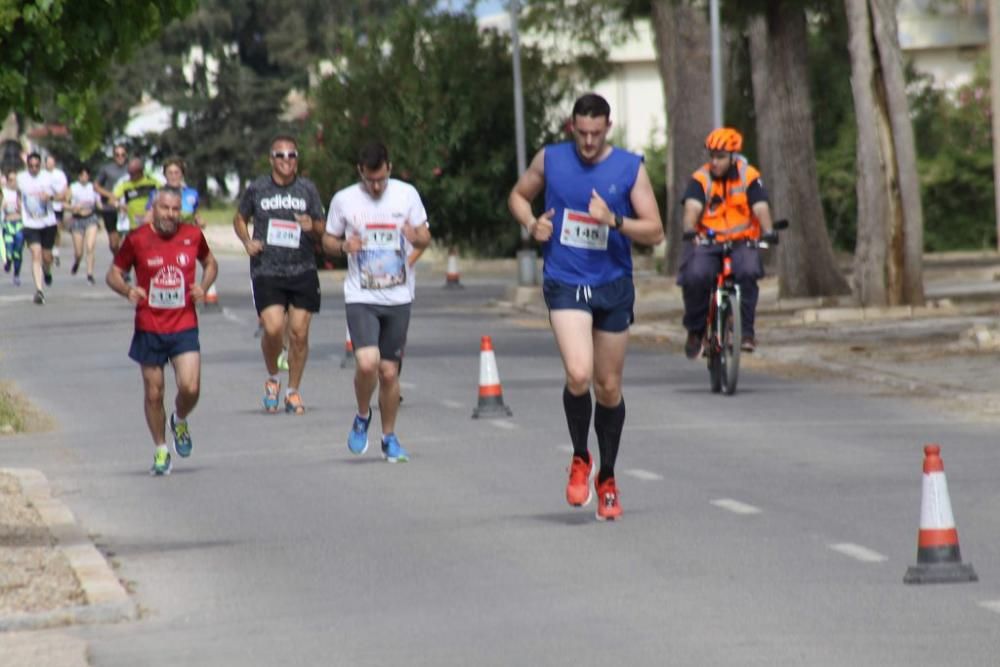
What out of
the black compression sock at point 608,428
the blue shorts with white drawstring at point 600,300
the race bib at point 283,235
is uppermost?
the race bib at point 283,235

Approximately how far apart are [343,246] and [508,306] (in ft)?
61.1

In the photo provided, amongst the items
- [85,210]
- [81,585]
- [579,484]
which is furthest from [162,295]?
[85,210]

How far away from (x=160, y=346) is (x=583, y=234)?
338 cm

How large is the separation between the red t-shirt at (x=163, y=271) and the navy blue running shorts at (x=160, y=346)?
1.4 inches

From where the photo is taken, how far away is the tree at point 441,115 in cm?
4525

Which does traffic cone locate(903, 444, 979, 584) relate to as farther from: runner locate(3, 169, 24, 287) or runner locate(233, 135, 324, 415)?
runner locate(3, 169, 24, 287)

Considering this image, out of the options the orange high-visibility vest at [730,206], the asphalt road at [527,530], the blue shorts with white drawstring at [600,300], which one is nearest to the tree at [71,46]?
the asphalt road at [527,530]

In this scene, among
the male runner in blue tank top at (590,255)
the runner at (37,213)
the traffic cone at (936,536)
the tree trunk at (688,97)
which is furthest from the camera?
the tree trunk at (688,97)

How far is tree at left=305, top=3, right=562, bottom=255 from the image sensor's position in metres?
45.2

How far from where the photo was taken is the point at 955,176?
44.6m

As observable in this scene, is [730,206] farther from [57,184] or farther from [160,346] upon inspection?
[57,184]

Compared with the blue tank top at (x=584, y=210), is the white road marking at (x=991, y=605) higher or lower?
lower

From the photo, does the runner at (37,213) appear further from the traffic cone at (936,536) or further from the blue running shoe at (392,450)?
the traffic cone at (936,536)

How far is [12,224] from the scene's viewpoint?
35.9m
